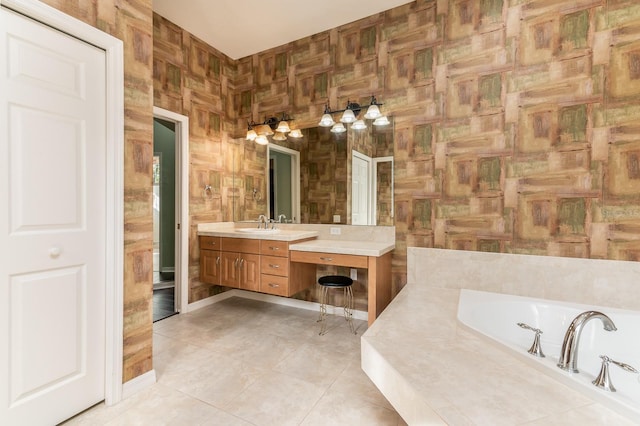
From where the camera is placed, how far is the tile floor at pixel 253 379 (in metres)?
1.61

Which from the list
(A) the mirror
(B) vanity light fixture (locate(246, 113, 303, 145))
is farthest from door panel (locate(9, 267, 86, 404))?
(B) vanity light fixture (locate(246, 113, 303, 145))

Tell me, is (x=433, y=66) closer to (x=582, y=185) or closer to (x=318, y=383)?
(x=582, y=185)

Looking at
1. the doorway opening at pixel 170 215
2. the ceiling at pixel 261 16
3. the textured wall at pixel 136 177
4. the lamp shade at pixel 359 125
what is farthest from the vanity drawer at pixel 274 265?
the ceiling at pixel 261 16

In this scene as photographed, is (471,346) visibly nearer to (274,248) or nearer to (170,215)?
(274,248)

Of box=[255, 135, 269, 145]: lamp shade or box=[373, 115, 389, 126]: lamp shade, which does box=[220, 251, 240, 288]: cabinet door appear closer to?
box=[255, 135, 269, 145]: lamp shade

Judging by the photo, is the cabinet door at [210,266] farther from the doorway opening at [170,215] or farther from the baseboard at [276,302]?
the baseboard at [276,302]

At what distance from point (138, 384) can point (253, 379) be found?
0.73 metres

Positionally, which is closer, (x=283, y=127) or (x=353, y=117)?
(x=353, y=117)

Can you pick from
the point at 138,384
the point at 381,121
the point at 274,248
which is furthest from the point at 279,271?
the point at 381,121

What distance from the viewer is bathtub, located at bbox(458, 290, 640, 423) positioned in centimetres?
148

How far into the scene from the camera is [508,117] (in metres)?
2.27

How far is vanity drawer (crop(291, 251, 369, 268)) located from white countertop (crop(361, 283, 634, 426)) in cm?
73

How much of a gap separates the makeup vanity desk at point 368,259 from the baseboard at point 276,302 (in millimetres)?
624

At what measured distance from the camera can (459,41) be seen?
96.6 inches
